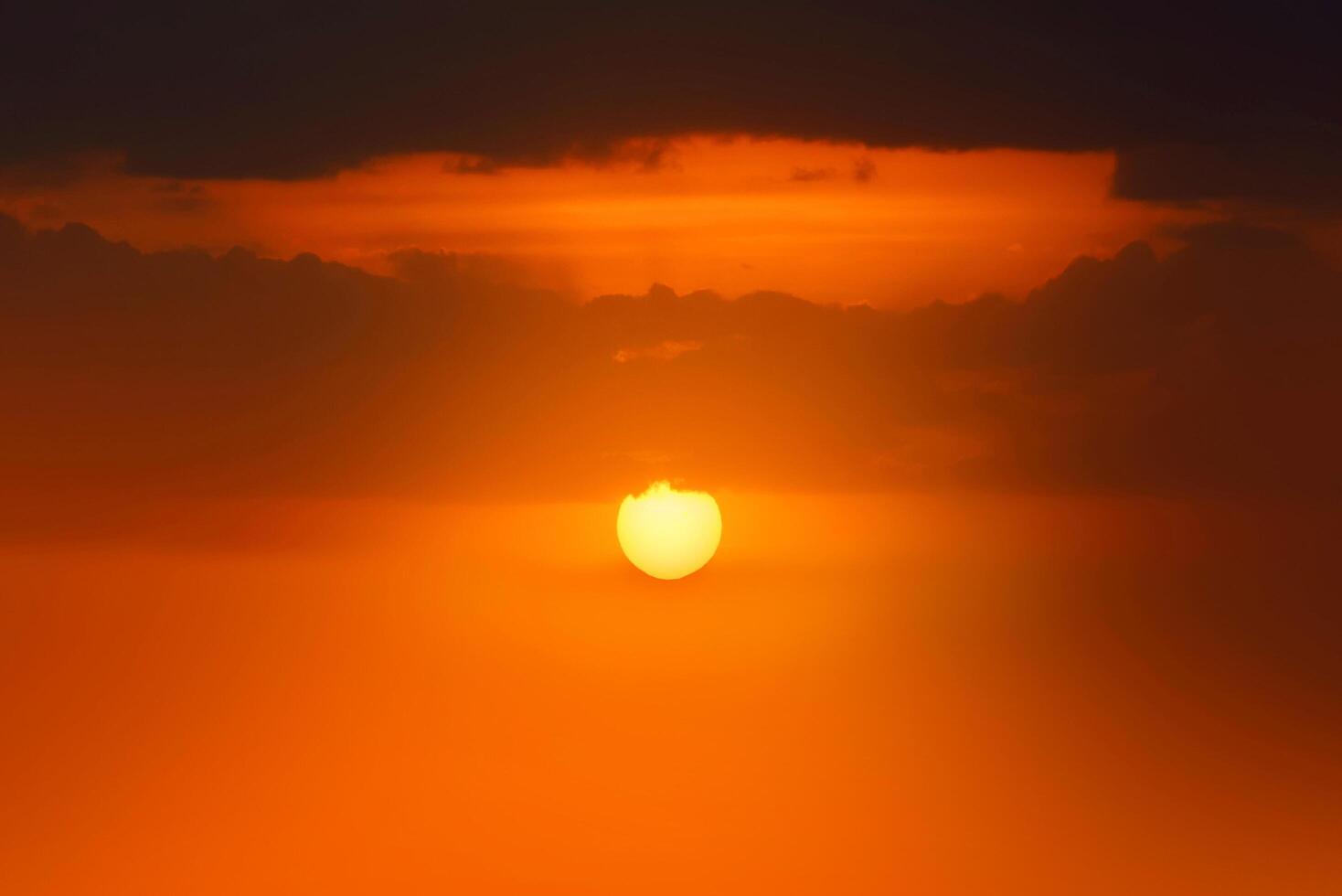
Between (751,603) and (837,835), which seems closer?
(837,835)

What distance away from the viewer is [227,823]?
4.61 m

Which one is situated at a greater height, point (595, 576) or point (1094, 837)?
point (595, 576)

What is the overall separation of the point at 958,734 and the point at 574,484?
170 cm

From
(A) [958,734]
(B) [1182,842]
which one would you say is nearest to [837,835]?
(A) [958,734]

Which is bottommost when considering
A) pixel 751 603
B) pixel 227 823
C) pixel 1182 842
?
pixel 1182 842

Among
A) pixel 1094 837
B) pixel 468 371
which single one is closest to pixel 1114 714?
pixel 1094 837

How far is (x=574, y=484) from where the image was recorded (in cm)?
480

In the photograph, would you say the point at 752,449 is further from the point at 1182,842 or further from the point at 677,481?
the point at 1182,842

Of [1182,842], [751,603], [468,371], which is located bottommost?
[1182,842]

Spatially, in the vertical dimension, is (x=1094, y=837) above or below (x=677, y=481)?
below

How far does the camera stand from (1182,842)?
458cm

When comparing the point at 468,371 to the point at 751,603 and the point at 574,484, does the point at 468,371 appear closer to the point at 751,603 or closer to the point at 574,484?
the point at 574,484

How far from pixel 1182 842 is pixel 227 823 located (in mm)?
3424

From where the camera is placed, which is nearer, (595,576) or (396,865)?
(396,865)
